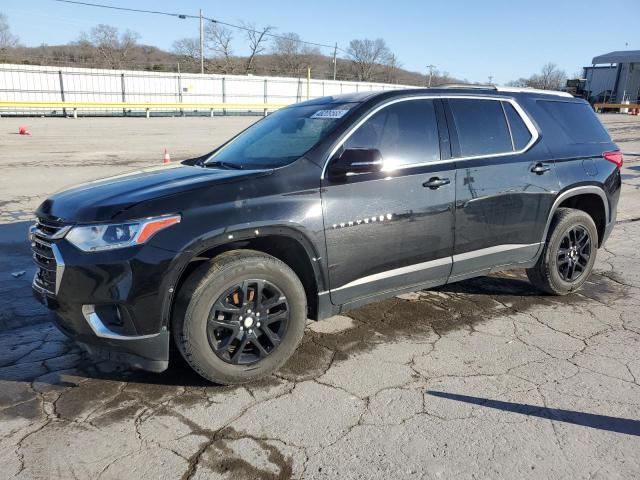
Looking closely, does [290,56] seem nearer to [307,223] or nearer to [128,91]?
[128,91]

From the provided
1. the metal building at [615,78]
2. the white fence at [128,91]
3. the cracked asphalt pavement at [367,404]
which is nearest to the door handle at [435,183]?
the cracked asphalt pavement at [367,404]

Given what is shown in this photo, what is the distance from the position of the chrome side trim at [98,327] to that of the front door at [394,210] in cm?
134

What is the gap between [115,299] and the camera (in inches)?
117

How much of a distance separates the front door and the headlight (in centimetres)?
109

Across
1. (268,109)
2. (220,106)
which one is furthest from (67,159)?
(268,109)

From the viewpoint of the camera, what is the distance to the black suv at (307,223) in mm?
3018

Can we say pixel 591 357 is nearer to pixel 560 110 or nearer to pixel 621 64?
pixel 560 110

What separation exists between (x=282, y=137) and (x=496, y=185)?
69.2 inches

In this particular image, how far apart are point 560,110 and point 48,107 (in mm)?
30654

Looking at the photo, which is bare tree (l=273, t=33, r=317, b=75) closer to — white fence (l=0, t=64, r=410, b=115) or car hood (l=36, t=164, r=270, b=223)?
white fence (l=0, t=64, r=410, b=115)

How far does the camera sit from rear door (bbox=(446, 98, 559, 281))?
414 centimetres

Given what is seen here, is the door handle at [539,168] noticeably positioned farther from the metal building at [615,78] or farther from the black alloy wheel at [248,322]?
the metal building at [615,78]

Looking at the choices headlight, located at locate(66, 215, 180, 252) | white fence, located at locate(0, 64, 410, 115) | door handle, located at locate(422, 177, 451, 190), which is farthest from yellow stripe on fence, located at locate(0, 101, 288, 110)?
headlight, located at locate(66, 215, 180, 252)

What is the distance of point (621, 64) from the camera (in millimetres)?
61031
